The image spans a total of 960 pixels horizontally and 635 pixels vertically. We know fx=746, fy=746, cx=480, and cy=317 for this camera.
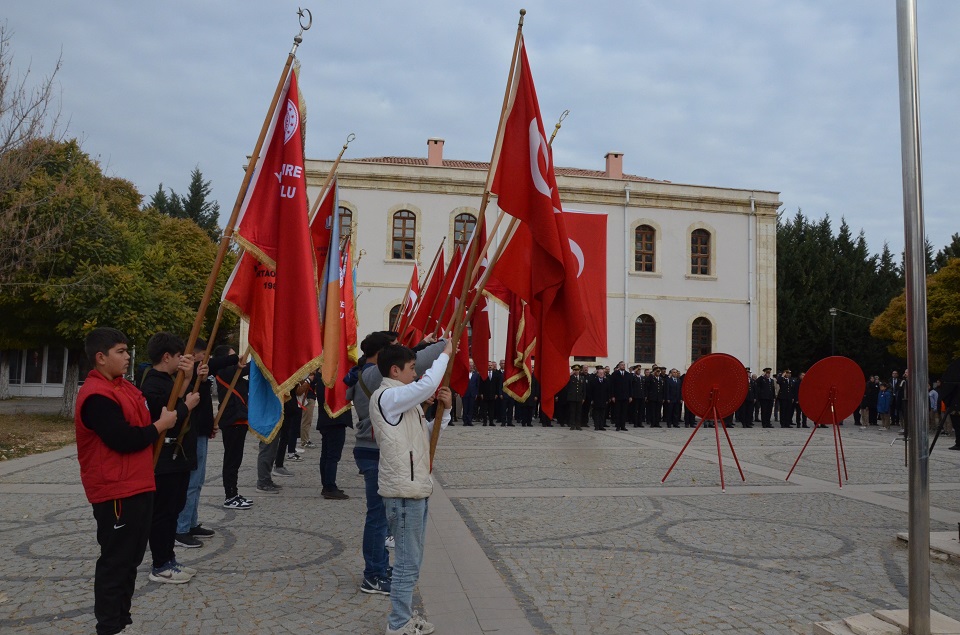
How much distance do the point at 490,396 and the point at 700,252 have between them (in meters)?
16.6

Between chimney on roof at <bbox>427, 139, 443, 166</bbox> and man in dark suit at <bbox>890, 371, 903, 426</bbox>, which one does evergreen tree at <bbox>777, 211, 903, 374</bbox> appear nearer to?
man in dark suit at <bbox>890, 371, 903, 426</bbox>

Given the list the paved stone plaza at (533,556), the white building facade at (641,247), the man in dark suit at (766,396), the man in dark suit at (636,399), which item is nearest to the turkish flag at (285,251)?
the paved stone plaza at (533,556)

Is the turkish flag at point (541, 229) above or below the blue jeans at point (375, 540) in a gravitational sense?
above

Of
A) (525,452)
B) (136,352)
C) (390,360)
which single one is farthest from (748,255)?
(390,360)

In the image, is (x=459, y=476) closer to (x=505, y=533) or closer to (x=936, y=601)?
(x=505, y=533)

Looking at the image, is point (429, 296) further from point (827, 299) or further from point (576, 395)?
point (827, 299)

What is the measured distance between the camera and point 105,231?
1780 centimetres

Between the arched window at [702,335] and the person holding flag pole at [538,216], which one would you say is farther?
the arched window at [702,335]

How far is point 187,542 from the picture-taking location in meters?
6.39

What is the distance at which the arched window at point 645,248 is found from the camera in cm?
3353

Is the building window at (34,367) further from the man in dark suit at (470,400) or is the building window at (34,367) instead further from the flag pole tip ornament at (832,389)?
the flag pole tip ornament at (832,389)

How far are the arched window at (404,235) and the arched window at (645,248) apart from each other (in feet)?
32.7

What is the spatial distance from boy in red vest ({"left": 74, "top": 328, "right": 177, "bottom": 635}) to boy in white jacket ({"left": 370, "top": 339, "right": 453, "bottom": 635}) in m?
1.30

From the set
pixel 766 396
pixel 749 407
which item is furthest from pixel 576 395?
pixel 766 396
